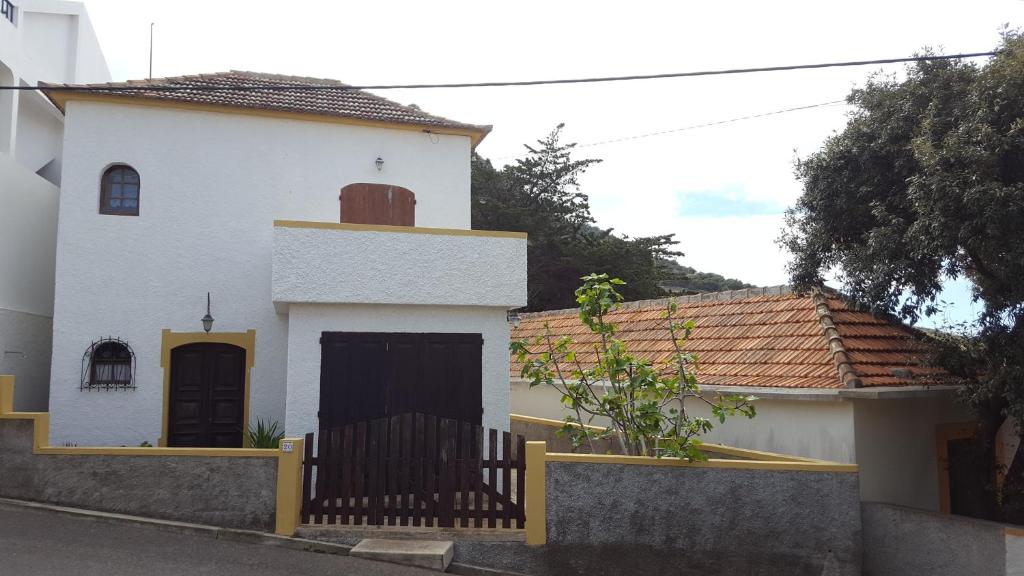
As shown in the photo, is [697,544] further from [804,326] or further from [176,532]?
[176,532]

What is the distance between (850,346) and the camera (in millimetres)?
9961

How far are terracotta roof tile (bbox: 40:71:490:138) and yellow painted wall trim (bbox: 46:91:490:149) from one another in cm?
4

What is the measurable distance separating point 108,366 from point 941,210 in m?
11.3

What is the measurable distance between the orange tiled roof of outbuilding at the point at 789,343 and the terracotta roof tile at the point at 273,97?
197 inches

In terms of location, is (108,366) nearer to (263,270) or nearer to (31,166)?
(263,270)

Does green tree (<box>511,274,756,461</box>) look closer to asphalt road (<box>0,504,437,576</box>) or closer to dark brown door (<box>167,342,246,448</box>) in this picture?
asphalt road (<box>0,504,437,576</box>)

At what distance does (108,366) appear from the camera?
39.0ft

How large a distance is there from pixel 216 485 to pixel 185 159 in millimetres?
5979

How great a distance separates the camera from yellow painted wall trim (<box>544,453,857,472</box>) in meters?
8.38

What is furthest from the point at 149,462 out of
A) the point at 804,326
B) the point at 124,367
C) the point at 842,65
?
the point at 842,65

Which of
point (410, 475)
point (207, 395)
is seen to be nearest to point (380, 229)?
point (410, 475)

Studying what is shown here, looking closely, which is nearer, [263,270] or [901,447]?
[901,447]

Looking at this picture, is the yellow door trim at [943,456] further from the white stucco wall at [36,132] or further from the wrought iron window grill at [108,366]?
the white stucco wall at [36,132]

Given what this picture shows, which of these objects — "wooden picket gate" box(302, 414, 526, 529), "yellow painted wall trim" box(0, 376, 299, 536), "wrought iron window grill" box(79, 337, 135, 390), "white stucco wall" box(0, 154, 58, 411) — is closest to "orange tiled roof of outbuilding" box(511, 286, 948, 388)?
"wooden picket gate" box(302, 414, 526, 529)
